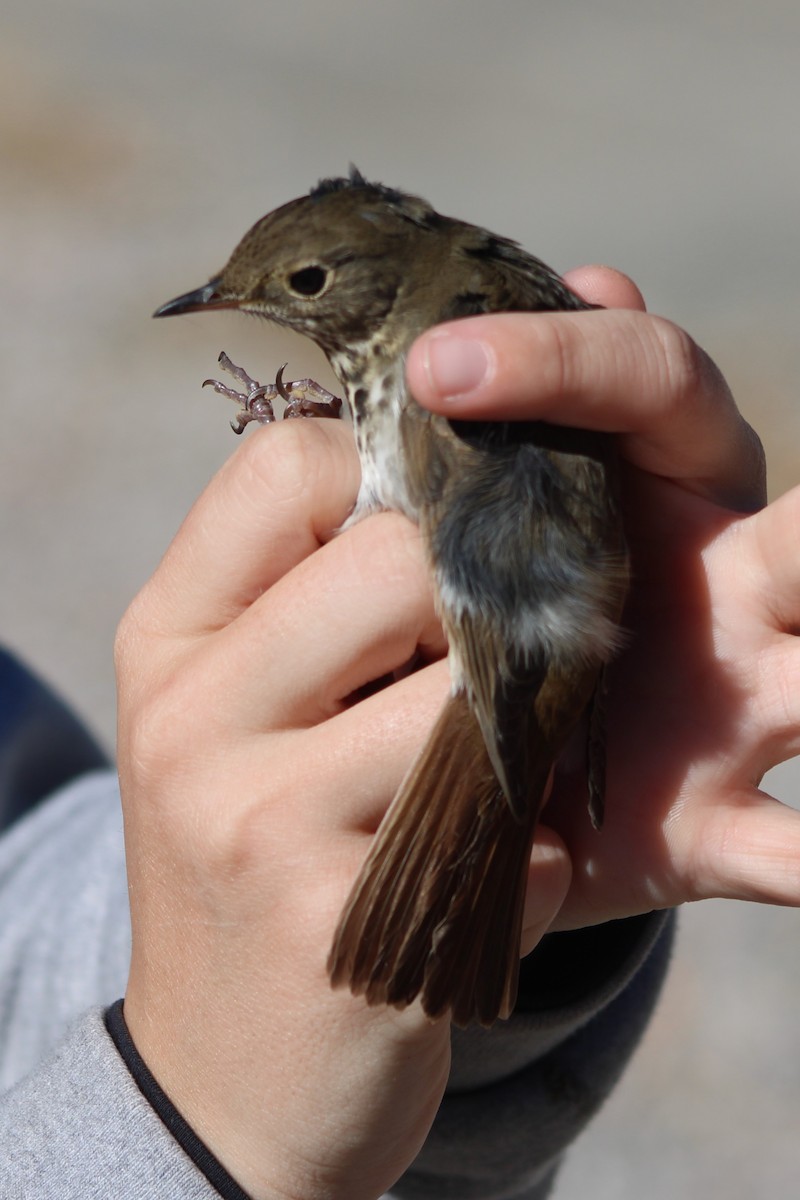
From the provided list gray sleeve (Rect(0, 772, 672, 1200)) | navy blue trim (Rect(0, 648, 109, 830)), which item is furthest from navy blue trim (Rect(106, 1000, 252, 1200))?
navy blue trim (Rect(0, 648, 109, 830))

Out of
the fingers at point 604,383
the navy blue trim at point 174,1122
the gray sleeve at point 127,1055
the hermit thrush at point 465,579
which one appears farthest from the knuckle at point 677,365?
the navy blue trim at point 174,1122

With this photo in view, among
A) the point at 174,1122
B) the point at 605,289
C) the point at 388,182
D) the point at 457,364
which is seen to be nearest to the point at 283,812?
the point at 174,1122

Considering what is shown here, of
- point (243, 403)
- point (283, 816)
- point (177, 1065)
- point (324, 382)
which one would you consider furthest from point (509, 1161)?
point (324, 382)

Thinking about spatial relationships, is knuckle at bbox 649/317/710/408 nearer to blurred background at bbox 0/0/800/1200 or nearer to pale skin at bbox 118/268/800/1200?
pale skin at bbox 118/268/800/1200

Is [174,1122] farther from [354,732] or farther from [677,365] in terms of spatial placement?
[677,365]

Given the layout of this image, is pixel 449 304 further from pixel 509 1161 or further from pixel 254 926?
pixel 509 1161

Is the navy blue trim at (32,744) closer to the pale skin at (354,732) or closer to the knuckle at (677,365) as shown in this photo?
the pale skin at (354,732)

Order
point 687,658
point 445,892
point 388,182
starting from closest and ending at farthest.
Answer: point 445,892 → point 687,658 → point 388,182

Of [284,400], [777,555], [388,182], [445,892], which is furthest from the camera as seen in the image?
[388,182]
